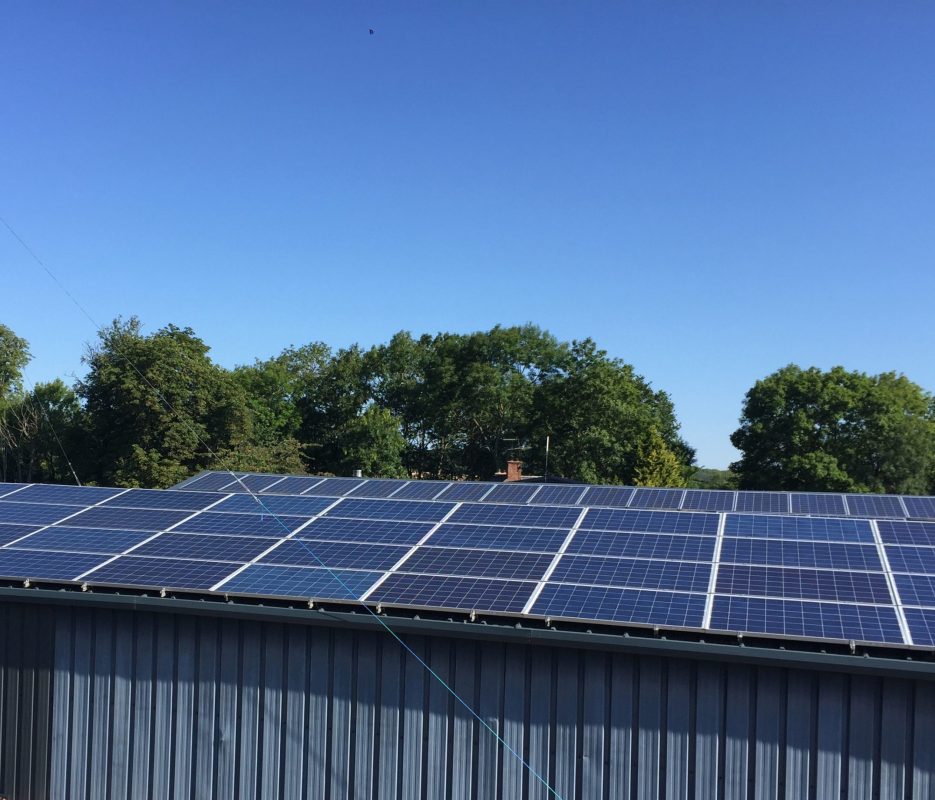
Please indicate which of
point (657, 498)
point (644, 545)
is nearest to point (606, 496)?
point (657, 498)

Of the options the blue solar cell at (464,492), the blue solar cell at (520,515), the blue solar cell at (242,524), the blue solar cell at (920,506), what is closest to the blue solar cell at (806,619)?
the blue solar cell at (520,515)

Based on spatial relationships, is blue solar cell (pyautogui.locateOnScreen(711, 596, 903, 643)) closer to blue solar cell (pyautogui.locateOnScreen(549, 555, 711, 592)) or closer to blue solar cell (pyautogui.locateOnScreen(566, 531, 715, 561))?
blue solar cell (pyautogui.locateOnScreen(549, 555, 711, 592))

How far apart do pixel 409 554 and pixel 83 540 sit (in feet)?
17.5

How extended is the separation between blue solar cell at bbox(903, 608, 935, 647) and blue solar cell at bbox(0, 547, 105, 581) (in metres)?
10.3

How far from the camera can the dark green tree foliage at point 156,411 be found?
172ft

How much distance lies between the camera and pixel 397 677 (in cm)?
963

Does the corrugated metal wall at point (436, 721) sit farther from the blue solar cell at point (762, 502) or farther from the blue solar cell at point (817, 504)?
the blue solar cell at point (817, 504)

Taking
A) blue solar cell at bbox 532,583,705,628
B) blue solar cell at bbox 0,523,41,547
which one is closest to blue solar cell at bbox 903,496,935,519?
blue solar cell at bbox 532,583,705,628

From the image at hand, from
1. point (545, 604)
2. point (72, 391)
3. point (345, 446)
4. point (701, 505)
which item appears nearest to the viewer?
point (545, 604)

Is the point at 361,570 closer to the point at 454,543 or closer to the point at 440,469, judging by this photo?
the point at 454,543

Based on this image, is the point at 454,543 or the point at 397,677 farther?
the point at 454,543

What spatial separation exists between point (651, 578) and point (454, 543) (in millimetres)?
2976

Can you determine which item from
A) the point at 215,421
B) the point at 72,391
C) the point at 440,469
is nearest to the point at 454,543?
the point at 215,421

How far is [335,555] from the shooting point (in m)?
11.3
